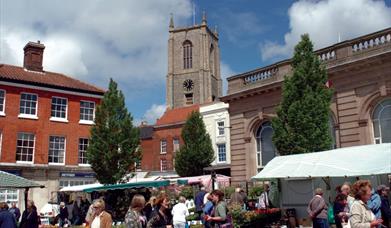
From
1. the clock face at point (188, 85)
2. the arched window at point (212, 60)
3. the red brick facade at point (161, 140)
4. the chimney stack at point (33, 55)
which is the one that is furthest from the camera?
the arched window at point (212, 60)

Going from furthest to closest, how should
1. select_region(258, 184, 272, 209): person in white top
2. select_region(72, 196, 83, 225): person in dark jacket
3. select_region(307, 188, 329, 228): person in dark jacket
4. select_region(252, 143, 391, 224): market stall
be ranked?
1. select_region(72, 196, 83, 225): person in dark jacket
2. select_region(258, 184, 272, 209): person in white top
3. select_region(252, 143, 391, 224): market stall
4. select_region(307, 188, 329, 228): person in dark jacket

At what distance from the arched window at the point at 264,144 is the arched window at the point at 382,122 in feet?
21.8

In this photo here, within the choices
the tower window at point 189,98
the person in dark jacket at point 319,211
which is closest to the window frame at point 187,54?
the tower window at point 189,98

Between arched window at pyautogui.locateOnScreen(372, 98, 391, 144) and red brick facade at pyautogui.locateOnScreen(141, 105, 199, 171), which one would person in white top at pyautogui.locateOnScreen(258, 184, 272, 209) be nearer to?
arched window at pyautogui.locateOnScreen(372, 98, 391, 144)

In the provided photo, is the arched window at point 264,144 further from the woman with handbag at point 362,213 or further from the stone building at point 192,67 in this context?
the stone building at point 192,67

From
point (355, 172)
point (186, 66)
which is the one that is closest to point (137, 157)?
point (355, 172)

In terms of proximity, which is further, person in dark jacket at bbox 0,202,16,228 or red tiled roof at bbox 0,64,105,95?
red tiled roof at bbox 0,64,105,95

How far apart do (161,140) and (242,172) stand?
2827cm

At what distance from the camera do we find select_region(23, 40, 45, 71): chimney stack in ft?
106

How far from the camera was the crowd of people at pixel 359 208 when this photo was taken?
544 centimetres

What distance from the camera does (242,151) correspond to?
26656mm

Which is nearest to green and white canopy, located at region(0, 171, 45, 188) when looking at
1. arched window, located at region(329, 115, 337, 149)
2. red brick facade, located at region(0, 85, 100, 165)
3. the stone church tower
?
red brick facade, located at region(0, 85, 100, 165)

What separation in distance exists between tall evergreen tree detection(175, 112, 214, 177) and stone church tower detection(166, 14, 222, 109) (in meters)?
35.8

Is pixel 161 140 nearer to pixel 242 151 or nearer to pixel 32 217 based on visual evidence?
pixel 242 151
